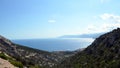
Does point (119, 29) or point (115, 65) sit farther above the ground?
point (119, 29)

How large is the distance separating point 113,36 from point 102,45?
817cm

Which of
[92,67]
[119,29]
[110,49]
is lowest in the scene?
[92,67]

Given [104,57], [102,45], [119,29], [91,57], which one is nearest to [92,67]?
[104,57]

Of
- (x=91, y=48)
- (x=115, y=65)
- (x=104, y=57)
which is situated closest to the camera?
(x=115, y=65)

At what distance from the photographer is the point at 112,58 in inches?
3755

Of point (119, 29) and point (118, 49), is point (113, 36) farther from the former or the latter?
point (118, 49)

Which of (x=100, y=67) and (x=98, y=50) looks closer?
(x=100, y=67)

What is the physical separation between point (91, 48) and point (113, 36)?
61.5ft

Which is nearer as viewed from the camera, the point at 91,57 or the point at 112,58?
the point at 112,58

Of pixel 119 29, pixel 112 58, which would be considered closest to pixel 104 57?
pixel 112 58

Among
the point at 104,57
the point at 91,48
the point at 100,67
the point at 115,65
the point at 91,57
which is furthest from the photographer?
the point at 91,48

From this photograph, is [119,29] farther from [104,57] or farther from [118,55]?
[118,55]

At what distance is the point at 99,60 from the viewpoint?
344 ft

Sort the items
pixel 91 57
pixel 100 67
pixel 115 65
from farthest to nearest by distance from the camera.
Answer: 1. pixel 91 57
2. pixel 100 67
3. pixel 115 65
